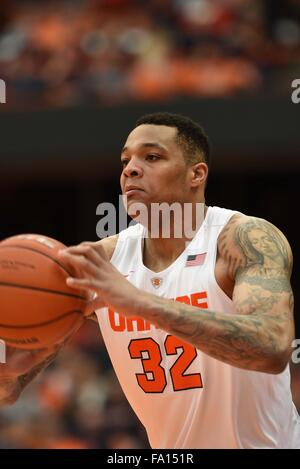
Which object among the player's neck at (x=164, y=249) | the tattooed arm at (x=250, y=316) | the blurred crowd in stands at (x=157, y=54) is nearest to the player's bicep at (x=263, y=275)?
the tattooed arm at (x=250, y=316)

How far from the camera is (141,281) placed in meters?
4.80

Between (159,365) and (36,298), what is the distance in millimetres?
953

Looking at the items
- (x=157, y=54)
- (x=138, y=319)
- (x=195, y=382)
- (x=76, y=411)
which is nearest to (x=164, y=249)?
(x=138, y=319)

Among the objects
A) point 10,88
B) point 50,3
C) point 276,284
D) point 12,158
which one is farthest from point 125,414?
point 50,3

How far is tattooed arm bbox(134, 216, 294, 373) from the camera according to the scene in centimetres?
370

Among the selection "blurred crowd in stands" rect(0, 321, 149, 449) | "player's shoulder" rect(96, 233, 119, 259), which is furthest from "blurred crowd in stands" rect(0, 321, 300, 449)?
"player's shoulder" rect(96, 233, 119, 259)

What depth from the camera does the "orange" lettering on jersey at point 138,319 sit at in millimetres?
4496

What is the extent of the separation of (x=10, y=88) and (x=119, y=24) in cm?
219

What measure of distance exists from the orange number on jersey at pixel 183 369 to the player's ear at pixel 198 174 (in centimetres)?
93

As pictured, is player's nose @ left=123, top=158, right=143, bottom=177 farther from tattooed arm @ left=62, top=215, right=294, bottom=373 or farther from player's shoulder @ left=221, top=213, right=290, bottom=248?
tattooed arm @ left=62, top=215, right=294, bottom=373

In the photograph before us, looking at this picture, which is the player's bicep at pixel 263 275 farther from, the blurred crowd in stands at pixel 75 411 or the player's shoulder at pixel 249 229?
the blurred crowd in stands at pixel 75 411

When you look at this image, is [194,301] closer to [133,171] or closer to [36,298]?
[133,171]

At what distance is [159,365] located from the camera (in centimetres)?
462
